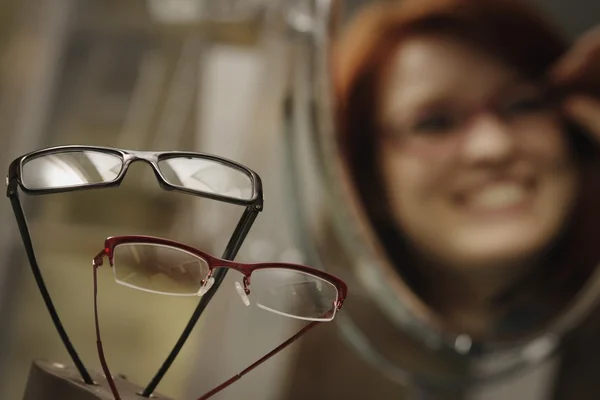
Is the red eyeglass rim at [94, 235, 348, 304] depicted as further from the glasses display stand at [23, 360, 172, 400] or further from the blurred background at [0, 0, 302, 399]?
the blurred background at [0, 0, 302, 399]

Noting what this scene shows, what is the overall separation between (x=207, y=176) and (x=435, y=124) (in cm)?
44

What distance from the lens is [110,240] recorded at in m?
0.25

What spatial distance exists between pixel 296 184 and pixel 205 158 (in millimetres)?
352

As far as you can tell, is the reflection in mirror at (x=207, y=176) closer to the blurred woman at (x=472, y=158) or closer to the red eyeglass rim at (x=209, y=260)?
the red eyeglass rim at (x=209, y=260)

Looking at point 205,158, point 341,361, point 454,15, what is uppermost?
point 454,15

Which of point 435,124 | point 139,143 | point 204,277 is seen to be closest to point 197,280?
point 204,277

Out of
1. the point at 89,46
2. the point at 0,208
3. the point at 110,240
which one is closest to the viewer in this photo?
the point at 110,240

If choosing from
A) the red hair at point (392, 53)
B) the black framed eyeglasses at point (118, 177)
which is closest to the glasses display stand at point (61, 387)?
the black framed eyeglasses at point (118, 177)

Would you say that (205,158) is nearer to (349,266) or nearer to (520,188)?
(349,266)

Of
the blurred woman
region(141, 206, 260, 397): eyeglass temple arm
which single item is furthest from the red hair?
region(141, 206, 260, 397): eyeglass temple arm

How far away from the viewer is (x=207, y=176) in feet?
0.94

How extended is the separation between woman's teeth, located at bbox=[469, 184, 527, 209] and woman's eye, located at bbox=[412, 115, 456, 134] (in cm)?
8

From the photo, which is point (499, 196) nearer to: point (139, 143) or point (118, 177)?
point (139, 143)

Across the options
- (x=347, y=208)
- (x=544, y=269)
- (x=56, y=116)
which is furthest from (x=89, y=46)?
(x=544, y=269)
